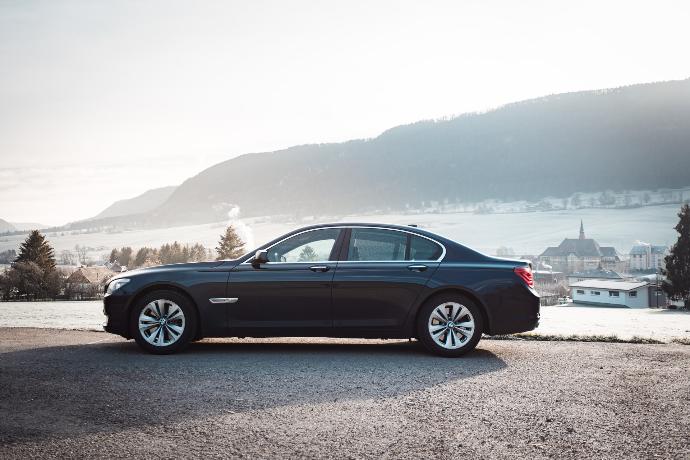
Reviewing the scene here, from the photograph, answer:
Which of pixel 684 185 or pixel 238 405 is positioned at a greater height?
pixel 684 185

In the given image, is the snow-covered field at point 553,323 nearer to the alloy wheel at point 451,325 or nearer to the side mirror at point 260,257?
the alloy wheel at point 451,325

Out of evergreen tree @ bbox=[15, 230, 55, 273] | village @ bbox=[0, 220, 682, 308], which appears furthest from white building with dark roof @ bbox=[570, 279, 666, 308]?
evergreen tree @ bbox=[15, 230, 55, 273]

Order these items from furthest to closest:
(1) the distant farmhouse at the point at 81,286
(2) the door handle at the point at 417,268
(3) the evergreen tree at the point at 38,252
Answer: (3) the evergreen tree at the point at 38,252 → (1) the distant farmhouse at the point at 81,286 → (2) the door handle at the point at 417,268

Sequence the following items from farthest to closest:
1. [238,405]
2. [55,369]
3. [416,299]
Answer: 1. [416,299]
2. [55,369]
3. [238,405]

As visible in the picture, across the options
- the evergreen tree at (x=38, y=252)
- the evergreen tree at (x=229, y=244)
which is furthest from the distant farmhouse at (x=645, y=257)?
the evergreen tree at (x=38, y=252)

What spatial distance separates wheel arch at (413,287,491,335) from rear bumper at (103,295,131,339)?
12.4 feet

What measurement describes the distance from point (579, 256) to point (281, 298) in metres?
144

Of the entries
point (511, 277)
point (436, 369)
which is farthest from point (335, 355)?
point (511, 277)

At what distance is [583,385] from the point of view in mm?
6617

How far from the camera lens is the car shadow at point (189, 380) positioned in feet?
17.3

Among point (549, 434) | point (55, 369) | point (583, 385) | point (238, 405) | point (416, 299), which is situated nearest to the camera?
point (549, 434)

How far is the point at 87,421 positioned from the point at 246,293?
3410mm

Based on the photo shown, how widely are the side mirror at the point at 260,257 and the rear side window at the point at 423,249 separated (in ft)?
6.24

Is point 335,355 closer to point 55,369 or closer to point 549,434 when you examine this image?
point 55,369
